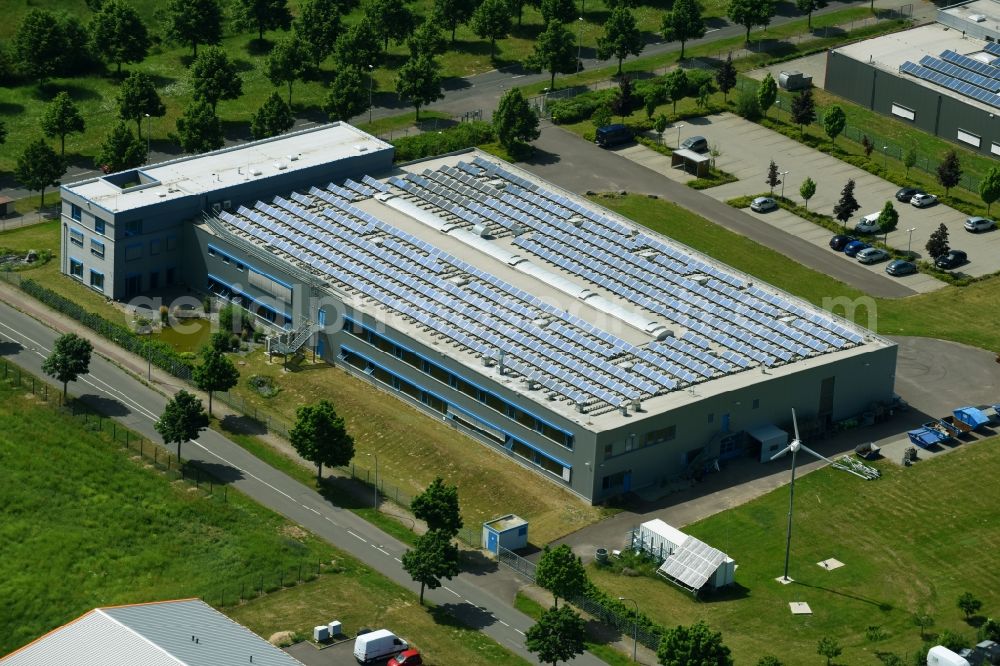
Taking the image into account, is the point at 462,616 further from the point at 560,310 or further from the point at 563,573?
the point at 560,310

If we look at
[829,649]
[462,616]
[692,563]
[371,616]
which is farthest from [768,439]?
[371,616]

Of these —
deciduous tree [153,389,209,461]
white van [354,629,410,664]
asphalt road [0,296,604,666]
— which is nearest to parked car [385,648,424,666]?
white van [354,629,410,664]

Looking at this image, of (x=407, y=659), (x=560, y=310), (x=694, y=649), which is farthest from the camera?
(x=560, y=310)

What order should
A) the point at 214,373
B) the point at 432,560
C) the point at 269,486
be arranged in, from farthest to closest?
the point at 214,373, the point at 269,486, the point at 432,560

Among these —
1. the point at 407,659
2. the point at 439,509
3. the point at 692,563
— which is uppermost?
the point at 439,509

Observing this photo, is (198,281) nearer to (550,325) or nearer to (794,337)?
(550,325)

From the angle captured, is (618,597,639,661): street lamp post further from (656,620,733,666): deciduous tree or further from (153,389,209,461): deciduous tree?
(153,389,209,461): deciduous tree

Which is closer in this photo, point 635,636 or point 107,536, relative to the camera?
point 635,636
